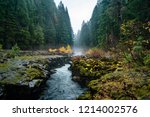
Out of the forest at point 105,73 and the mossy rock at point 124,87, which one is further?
→ the forest at point 105,73

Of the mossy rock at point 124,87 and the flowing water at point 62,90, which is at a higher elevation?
the mossy rock at point 124,87

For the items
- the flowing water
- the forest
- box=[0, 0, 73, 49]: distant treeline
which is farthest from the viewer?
box=[0, 0, 73, 49]: distant treeline

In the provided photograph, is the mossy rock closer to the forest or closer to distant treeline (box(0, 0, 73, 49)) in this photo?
the forest

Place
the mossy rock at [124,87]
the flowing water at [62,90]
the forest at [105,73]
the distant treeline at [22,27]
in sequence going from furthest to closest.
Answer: the distant treeline at [22,27] < the flowing water at [62,90] < the forest at [105,73] < the mossy rock at [124,87]

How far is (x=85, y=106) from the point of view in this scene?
6.12 metres

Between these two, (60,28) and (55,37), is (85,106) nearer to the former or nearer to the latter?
(55,37)

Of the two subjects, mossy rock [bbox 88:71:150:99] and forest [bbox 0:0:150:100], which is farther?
forest [bbox 0:0:150:100]

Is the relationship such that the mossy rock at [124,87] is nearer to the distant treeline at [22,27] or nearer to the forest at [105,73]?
the forest at [105,73]

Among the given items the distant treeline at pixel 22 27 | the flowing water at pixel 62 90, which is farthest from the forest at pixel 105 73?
the distant treeline at pixel 22 27

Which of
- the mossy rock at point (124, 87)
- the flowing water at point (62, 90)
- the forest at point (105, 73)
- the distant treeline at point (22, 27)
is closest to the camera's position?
the mossy rock at point (124, 87)

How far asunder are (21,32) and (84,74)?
27173 millimetres

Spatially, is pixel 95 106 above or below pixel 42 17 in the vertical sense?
below

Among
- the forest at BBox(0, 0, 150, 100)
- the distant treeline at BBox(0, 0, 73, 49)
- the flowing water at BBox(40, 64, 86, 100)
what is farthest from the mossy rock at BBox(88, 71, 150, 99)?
the distant treeline at BBox(0, 0, 73, 49)

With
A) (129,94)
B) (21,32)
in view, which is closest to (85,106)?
(129,94)
